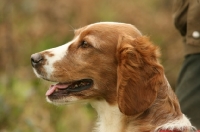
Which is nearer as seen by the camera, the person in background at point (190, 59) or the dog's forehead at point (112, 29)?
the dog's forehead at point (112, 29)

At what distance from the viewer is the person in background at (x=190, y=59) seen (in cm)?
578

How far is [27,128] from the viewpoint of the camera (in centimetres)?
716

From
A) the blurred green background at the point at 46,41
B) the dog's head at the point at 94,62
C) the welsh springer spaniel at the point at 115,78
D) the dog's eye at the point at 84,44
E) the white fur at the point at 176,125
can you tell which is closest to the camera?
the white fur at the point at 176,125

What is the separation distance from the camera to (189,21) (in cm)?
583

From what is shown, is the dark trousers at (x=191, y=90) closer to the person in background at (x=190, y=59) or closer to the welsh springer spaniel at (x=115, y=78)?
the person in background at (x=190, y=59)

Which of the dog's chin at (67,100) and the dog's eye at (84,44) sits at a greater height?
the dog's eye at (84,44)

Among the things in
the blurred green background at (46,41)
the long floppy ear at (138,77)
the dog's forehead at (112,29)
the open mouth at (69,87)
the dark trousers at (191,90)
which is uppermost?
the dog's forehead at (112,29)

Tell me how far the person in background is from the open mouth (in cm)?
135

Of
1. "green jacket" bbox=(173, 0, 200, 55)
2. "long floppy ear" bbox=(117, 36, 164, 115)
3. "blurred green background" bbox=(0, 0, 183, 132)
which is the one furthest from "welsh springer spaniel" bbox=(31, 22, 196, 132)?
"blurred green background" bbox=(0, 0, 183, 132)

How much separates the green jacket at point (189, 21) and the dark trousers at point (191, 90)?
0.12m

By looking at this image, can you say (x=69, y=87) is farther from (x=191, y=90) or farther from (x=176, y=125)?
(x=191, y=90)

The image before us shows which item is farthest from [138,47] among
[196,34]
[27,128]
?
[27,128]

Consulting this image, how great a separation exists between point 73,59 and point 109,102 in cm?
50

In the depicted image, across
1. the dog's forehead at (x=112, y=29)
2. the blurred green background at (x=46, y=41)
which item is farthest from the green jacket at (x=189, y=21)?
the blurred green background at (x=46, y=41)
